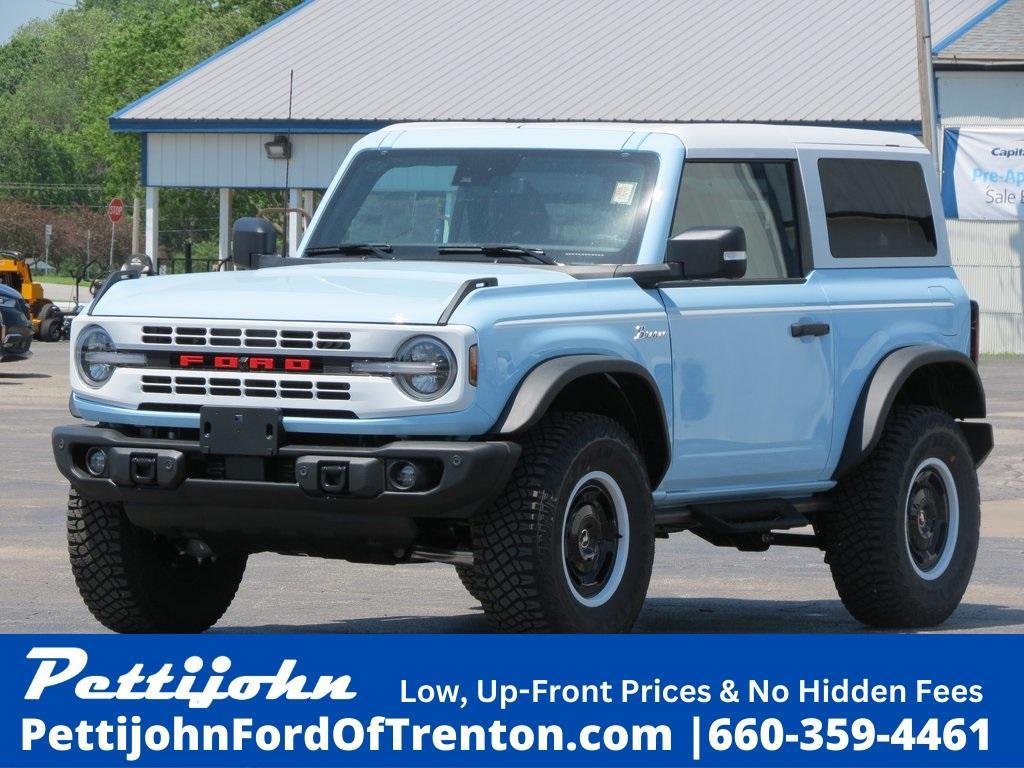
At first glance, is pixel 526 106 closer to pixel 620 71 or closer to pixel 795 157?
pixel 620 71

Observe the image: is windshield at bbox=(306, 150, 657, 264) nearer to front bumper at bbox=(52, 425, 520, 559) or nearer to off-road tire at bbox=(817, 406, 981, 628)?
front bumper at bbox=(52, 425, 520, 559)

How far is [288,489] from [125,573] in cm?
117

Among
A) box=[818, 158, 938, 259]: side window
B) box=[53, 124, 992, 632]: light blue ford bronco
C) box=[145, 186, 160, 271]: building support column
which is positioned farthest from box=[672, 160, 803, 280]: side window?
box=[145, 186, 160, 271]: building support column

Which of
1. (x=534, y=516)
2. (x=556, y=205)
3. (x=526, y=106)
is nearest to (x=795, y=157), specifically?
(x=556, y=205)

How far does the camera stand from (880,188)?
398 inches

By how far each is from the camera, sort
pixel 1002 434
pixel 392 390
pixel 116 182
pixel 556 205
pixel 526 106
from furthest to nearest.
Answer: pixel 116 182 → pixel 526 106 → pixel 1002 434 → pixel 556 205 → pixel 392 390

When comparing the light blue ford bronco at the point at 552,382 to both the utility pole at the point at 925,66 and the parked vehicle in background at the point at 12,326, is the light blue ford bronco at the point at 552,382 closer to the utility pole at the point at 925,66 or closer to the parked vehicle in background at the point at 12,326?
the parked vehicle in background at the point at 12,326

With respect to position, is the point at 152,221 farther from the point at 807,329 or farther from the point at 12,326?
the point at 807,329

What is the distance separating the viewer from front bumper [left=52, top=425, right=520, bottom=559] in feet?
24.6

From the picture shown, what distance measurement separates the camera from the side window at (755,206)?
9172mm

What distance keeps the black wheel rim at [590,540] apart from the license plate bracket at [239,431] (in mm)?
1067

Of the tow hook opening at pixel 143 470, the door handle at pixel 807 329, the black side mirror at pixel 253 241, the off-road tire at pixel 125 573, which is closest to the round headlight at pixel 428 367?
the tow hook opening at pixel 143 470

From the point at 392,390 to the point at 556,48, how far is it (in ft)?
119

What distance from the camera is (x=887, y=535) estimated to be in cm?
962
